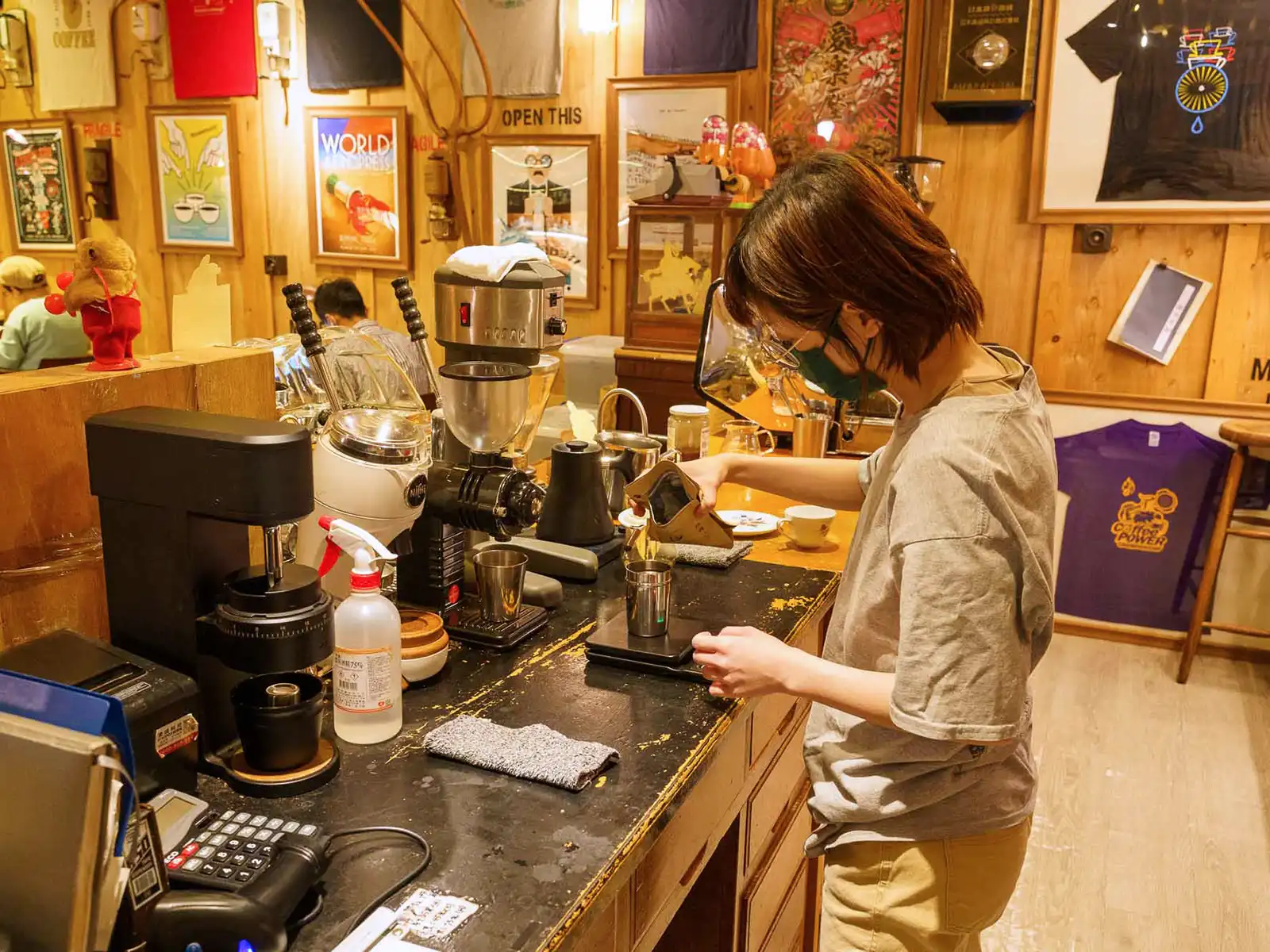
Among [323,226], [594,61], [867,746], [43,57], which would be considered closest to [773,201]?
[867,746]

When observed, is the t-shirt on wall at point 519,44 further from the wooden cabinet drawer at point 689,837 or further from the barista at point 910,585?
the wooden cabinet drawer at point 689,837

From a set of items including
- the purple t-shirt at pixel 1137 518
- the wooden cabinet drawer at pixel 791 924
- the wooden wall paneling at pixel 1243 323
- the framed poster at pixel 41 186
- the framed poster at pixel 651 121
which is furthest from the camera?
the framed poster at pixel 41 186

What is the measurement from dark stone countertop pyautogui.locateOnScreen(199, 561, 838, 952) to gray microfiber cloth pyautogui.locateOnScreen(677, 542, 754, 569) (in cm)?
26

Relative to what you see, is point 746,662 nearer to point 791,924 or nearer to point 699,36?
point 791,924

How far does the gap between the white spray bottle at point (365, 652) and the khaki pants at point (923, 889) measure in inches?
24.2

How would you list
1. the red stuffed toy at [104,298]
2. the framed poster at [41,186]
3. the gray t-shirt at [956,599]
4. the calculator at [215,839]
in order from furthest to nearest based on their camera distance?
the framed poster at [41,186]
the red stuffed toy at [104,298]
the gray t-shirt at [956,599]
the calculator at [215,839]

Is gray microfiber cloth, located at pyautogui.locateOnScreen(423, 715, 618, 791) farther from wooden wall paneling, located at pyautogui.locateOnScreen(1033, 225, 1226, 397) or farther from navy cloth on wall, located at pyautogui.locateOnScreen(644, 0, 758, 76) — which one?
navy cloth on wall, located at pyautogui.locateOnScreen(644, 0, 758, 76)

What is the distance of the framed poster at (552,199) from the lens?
15.5ft

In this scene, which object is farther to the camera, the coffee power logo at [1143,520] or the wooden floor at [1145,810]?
the coffee power logo at [1143,520]

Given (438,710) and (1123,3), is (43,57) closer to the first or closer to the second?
(1123,3)

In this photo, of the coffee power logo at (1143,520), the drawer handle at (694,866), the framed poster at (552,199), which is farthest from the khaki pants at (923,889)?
the framed poster at (552,199)

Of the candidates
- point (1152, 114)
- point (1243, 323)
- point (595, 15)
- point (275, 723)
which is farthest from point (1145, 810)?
point (595, 15)

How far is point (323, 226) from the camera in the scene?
538 centimetres

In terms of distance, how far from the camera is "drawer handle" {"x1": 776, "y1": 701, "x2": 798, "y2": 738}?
1.77 m
